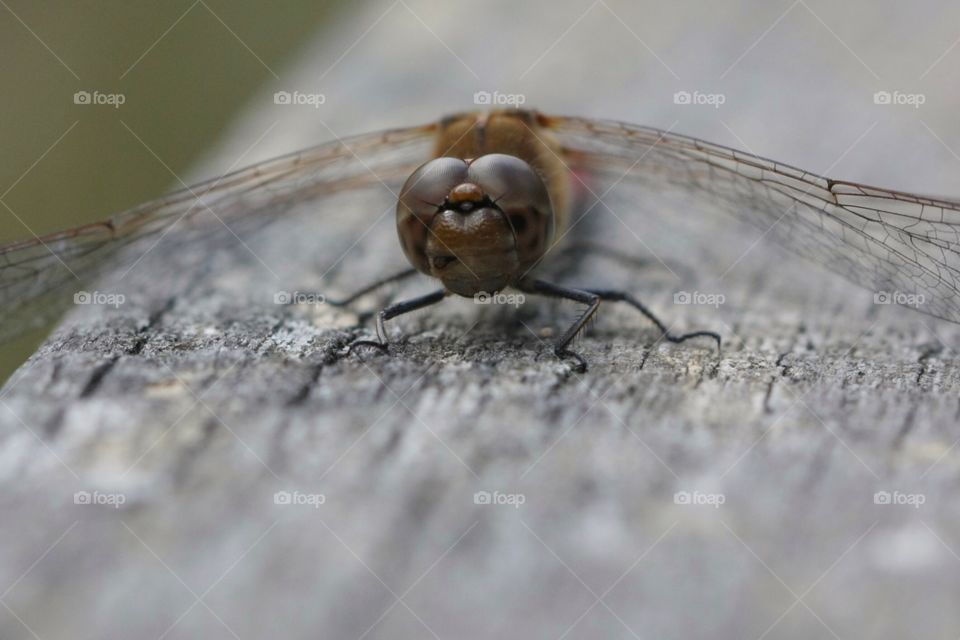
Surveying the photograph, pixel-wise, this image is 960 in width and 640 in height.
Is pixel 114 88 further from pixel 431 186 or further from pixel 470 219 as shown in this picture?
pixel 470 219

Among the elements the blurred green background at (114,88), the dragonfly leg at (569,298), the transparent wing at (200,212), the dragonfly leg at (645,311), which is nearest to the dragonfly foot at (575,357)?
the dragonfly leg at (569,298)

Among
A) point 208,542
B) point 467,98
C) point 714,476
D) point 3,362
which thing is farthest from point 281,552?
point 3,362

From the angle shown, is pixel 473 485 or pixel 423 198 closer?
pixel 473 485

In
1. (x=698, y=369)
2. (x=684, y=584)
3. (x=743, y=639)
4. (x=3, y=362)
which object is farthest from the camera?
(x=3, y=362)

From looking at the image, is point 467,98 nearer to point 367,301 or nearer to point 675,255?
point 675,255

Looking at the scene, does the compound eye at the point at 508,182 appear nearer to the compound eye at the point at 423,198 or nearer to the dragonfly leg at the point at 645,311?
the compound eye at the point at 423,198

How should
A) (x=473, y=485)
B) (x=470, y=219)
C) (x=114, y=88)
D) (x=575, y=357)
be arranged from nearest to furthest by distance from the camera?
(x=473, y=485), (x=575, y=357), (x=470, y=219), (x=114, y=88)

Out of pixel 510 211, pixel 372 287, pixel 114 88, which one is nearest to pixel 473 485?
pixel 510 211
